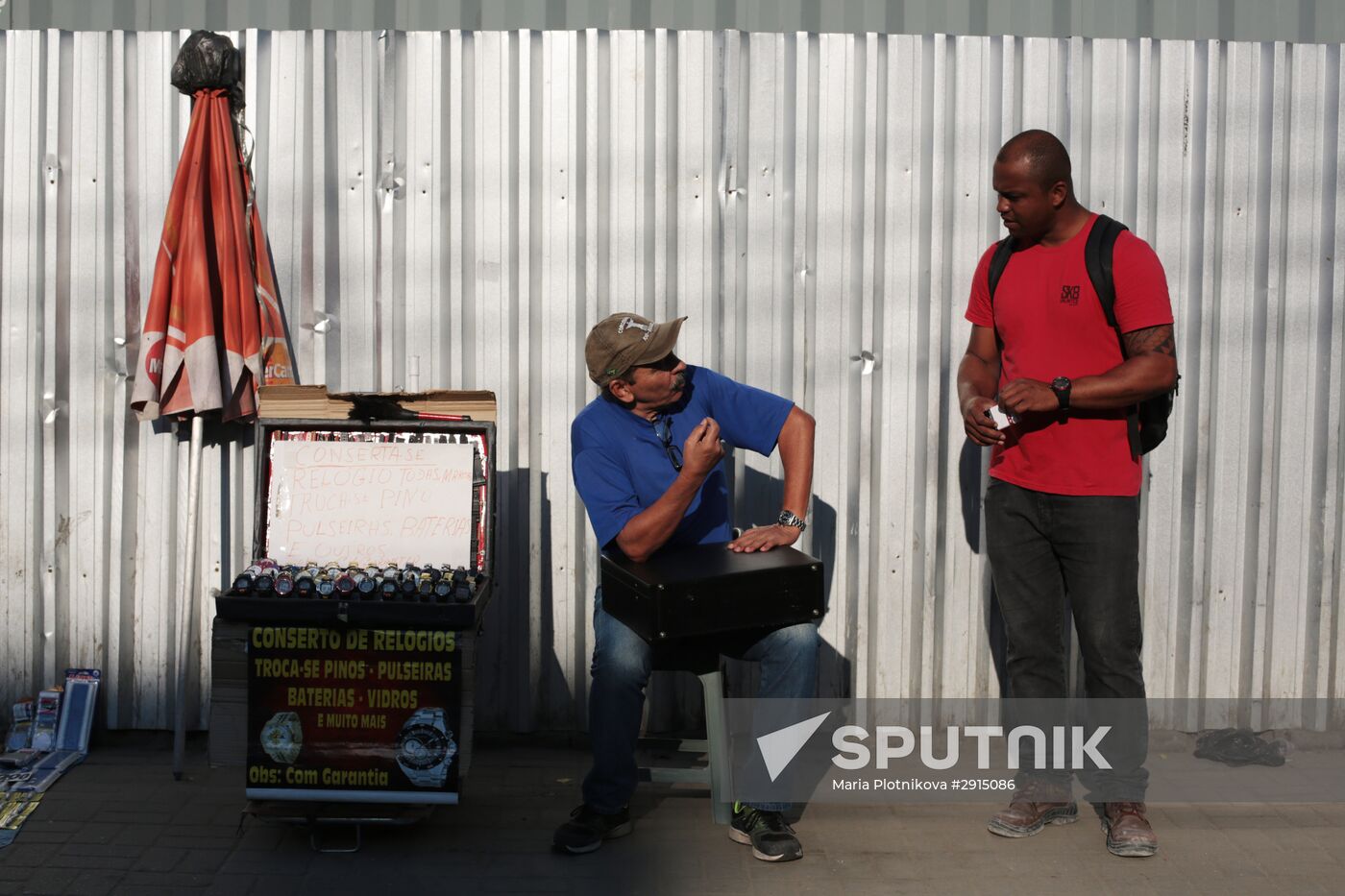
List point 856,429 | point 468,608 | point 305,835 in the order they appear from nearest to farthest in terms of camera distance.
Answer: point 468,608, point 305,835, point 856,429

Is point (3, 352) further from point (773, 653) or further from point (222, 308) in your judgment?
point (773, 653)

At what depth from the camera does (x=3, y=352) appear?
5363mm

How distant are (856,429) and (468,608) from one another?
1.93 meters

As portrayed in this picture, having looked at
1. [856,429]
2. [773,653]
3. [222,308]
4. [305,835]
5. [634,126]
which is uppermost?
[634,126]

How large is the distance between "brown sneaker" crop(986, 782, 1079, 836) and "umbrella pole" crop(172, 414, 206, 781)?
3.03m

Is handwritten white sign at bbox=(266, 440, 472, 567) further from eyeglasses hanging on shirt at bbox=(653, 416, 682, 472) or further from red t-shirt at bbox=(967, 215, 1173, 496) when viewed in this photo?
red t-shirt at bbox=(967, 215, 1173, 496)

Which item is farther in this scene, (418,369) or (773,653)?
(418,369)

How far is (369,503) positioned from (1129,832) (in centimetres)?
281

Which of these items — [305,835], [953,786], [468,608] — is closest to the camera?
[468,608]

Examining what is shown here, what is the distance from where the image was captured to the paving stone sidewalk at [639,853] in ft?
13.8

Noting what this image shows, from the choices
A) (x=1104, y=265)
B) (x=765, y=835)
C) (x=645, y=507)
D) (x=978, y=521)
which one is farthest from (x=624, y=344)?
(x=978, y=521)

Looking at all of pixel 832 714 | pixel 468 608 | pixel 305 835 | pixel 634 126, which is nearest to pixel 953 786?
pixel 832 714

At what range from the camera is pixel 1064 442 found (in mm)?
4430

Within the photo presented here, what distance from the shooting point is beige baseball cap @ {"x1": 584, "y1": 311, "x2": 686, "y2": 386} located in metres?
4.32
